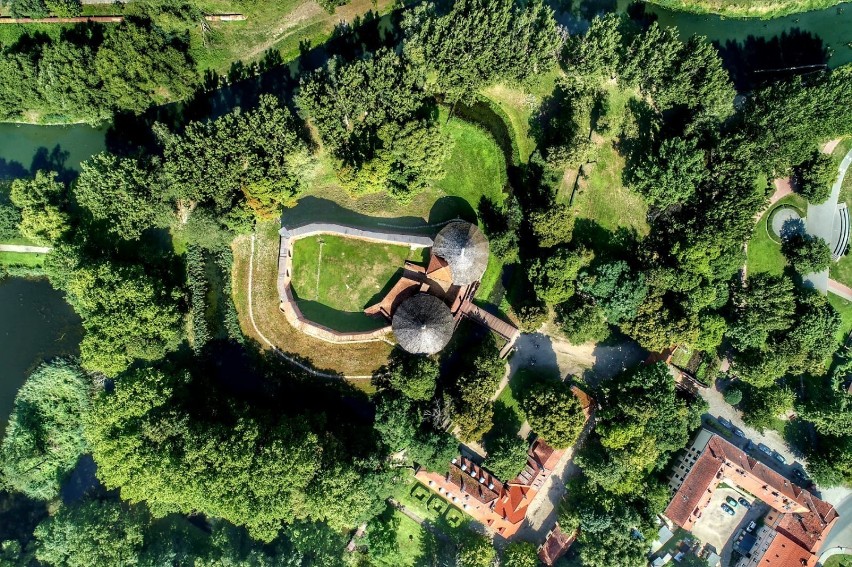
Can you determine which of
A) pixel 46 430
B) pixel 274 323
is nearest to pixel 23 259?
pixel 46 430

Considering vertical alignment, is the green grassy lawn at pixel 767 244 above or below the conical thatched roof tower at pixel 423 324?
above

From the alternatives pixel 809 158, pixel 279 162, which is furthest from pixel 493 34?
pixel 809 158

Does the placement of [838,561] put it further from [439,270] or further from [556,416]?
[439,270]

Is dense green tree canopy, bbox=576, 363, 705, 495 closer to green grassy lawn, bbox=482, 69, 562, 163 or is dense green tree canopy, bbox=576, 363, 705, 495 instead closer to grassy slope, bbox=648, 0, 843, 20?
green grassy lawn, bbox=482, 69, 562, 163

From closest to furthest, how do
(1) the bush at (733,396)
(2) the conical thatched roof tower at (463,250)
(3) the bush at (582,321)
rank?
(2) the conical thatched roof tower at (463,250)
(3) the bush at (582,321)
(1) the bush at (733,396)

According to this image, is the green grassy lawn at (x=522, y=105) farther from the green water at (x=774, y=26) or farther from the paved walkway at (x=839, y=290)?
the paved walkway at (x=839, y=290)

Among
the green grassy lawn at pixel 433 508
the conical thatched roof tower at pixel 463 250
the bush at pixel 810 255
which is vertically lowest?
the green grassy lawn at pixel 433 508

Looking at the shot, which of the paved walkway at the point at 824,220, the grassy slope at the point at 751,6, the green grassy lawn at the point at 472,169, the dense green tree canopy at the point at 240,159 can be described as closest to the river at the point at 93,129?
the grassy slope at the point at 751,6
